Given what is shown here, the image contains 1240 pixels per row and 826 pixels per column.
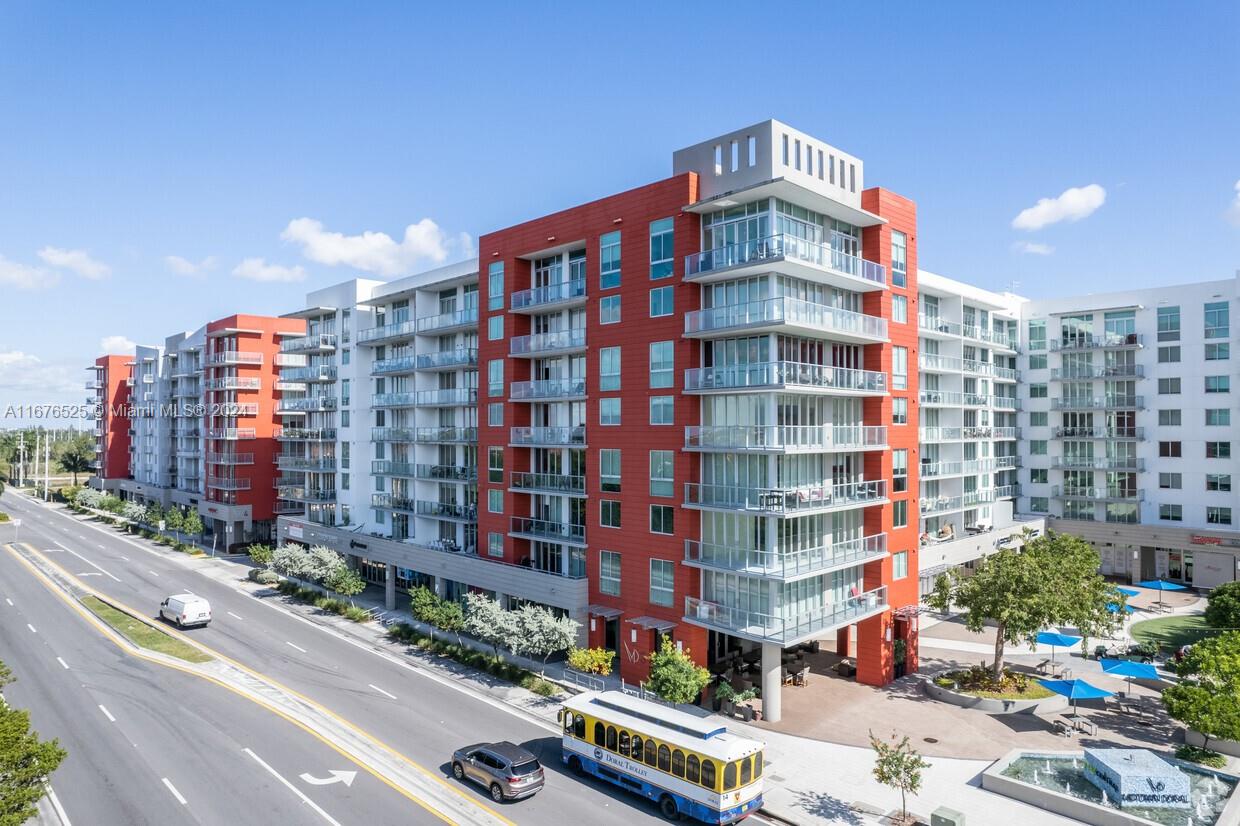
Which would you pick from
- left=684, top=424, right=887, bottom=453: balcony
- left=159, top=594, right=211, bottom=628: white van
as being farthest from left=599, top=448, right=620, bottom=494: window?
left=159, top=594, right=211, bottom=628: white van

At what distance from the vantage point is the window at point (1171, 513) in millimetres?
61859

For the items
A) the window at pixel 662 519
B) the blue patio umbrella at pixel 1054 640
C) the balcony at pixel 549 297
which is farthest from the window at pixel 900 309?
the blue patio umbrella at pixel 1054 640

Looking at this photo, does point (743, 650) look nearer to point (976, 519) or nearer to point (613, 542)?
point (613, 542)

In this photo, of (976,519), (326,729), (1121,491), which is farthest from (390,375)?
(1121,491)

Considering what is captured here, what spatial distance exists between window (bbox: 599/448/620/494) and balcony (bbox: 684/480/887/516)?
5131 mm

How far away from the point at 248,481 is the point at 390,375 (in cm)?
2991

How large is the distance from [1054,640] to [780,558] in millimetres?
18567

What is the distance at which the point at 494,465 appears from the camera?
160 feet

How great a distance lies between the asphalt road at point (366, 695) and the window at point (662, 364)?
1752cm

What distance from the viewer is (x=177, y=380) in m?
94.6

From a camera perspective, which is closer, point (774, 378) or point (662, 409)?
point (774, 378)

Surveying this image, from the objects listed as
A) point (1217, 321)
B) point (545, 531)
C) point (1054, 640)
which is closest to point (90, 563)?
point (545, 531)

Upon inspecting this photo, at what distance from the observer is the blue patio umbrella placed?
4103 centimetres

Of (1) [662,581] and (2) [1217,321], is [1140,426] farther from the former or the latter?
(1) [662,581]
